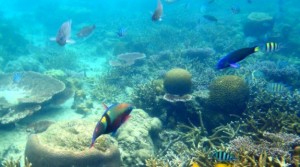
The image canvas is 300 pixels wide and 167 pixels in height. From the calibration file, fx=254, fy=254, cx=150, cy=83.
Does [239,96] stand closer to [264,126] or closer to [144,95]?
[264,126]

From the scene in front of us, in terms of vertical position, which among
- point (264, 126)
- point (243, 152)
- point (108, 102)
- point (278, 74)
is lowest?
point (108, 102)

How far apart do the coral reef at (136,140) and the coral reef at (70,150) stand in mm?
491

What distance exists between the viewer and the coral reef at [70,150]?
4410mm

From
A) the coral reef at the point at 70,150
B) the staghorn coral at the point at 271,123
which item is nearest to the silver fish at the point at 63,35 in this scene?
the coral reef at the point at 70,150

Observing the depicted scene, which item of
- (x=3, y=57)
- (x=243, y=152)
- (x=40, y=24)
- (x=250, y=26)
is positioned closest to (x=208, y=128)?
(x=243, y=152)

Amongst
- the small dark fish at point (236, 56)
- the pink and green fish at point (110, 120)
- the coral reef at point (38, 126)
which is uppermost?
the small dark fish at point (236, 56)

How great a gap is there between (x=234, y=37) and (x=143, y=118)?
14.5 m

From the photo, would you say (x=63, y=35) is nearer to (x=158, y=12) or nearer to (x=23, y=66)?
(x=158, y=12)

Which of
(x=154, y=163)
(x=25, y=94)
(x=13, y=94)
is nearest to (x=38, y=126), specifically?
(x=25, y=94)

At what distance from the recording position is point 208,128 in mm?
6777

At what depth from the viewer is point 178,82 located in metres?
7.14

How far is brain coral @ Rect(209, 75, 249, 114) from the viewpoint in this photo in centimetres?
636

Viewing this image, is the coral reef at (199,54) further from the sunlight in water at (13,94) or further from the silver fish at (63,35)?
the silver fish at (63,35)

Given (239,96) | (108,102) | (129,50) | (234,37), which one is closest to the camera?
(239,96)
